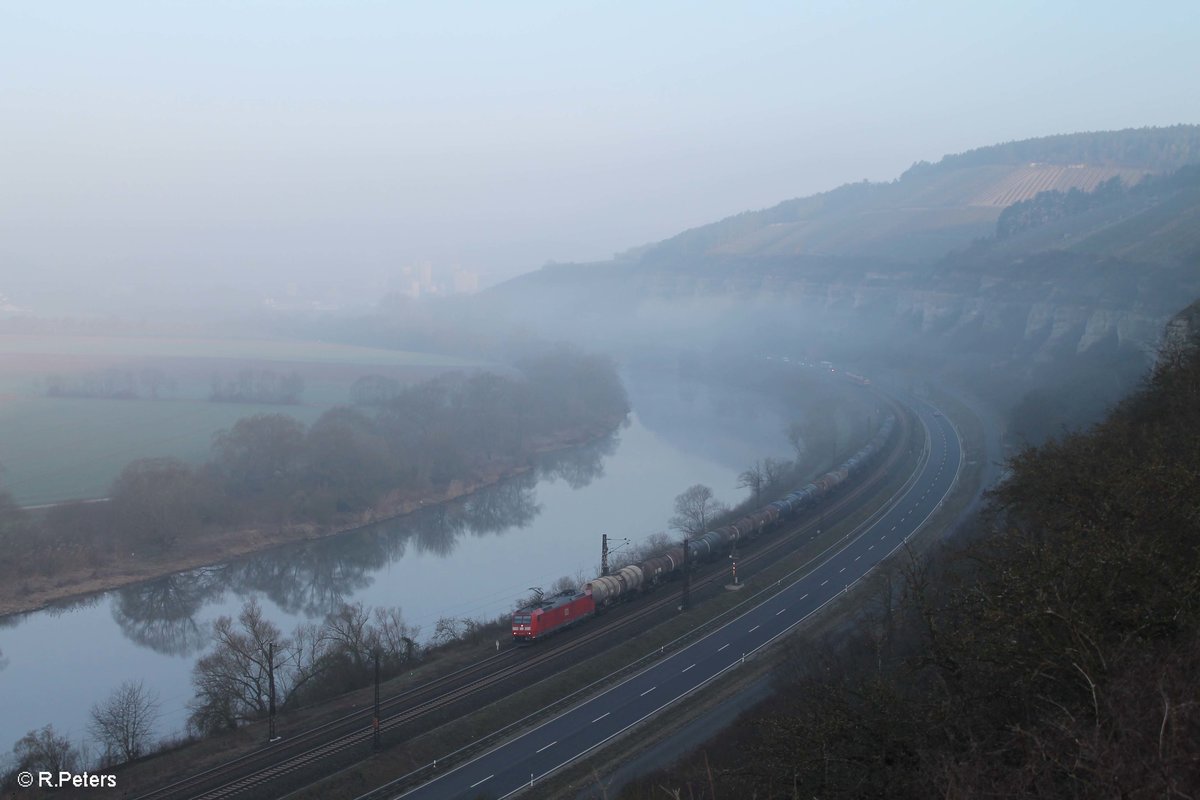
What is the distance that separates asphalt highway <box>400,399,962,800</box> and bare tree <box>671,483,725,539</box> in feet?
11.4

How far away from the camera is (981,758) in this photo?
306 centimetres

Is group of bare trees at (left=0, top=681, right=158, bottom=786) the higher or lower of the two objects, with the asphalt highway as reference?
higher

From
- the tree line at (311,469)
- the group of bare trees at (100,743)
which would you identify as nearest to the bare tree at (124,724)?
the group of bare trees at (100,743)

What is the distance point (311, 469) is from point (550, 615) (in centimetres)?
1138

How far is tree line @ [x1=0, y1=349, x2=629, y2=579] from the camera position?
16.5m

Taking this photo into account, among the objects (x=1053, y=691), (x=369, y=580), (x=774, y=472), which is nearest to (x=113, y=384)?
(x=369, y=580)

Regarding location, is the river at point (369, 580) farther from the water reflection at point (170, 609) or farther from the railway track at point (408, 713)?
the railway track at point (408, 713)

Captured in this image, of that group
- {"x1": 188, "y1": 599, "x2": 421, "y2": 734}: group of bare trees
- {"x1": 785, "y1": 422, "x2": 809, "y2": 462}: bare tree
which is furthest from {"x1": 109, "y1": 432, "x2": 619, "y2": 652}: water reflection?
{"x1": 785, "y1": 422, "x2": 809, "y2": 462}: bare tree

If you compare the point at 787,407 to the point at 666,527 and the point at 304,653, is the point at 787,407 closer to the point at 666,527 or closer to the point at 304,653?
the point at 666,527

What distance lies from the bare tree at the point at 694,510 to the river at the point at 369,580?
20.2 inches

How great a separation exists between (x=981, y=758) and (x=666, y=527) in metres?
15.5

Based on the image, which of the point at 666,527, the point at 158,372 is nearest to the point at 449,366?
the point at 158,372

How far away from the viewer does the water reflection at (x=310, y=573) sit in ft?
45.2

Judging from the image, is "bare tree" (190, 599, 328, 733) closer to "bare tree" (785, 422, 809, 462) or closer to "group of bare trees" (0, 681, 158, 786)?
"group of bare trees" (0, 681, 158, 786)
